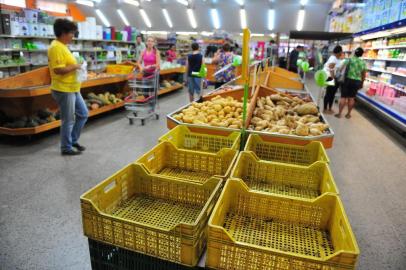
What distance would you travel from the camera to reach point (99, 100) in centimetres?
604

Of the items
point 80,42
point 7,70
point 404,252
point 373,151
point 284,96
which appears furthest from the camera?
point 80,42

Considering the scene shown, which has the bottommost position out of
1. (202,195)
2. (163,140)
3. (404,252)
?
(404,252)

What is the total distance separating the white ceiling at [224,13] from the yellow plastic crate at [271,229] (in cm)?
2123

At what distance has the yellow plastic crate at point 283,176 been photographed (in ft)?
6.07

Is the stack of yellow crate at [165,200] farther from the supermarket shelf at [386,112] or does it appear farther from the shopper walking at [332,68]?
the shopper walking at [332,68]

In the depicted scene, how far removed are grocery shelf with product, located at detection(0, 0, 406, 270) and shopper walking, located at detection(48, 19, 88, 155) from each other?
0.01m

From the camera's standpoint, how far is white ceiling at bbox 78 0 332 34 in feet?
68.5

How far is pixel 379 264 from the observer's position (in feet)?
7.15

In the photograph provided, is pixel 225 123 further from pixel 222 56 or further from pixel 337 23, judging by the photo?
pixel 337 23

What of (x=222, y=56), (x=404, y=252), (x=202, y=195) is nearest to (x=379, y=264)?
(x=404, y=252)

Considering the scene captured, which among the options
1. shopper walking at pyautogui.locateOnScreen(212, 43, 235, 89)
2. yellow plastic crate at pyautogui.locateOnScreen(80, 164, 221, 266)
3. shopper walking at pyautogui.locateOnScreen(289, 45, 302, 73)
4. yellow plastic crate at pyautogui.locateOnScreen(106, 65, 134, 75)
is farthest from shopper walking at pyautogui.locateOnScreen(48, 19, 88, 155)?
shopper walking at pyautogui.locateOnScreen(289, 45, 302, 73)

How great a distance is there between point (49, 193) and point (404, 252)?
3.28 meters

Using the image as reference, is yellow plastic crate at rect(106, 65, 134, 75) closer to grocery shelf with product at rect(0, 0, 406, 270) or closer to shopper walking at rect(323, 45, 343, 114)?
grocery shelf with product at rect(0, 0, 406, 270)

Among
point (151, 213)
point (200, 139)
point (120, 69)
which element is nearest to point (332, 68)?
point (120, 69)
